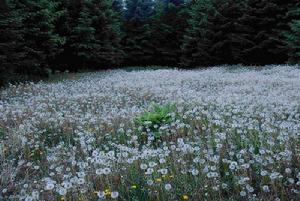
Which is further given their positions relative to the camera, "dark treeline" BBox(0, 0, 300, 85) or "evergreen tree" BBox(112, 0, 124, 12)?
"evergreen tree" BBox(112, 0, 124, 12)

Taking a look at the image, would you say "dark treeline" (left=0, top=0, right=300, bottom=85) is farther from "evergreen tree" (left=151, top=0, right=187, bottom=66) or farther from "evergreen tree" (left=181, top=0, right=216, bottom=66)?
"evergreen tree" (left=151, top=0, right=187, bottom=66)

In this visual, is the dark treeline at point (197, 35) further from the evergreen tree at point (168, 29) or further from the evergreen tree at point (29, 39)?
the evergreen tree at point (168, 29)

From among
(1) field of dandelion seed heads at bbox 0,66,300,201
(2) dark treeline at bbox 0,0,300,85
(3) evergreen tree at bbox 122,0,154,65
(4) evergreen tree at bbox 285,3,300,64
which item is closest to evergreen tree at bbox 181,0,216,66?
(2) dark treeline at bbox 0,0,300,85

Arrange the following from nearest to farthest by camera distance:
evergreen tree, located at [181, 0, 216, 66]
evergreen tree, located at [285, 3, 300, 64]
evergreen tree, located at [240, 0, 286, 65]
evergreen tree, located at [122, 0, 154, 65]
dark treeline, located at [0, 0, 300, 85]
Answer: dark treeline, located at [0, 0, 300, 85]
evergreen tree, located at [285, 3, 300, 64]
evergreen tree, located at [240, 0, 286, 65]
evergreen tree, located at [181, 0, 216, 66]
evergreen tree, located at [122, 0, 154, 65]

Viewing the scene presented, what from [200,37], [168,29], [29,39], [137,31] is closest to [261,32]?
[200,37]

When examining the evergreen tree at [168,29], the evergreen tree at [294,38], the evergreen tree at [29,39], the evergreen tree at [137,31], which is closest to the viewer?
the evergreen tree at [29,39]

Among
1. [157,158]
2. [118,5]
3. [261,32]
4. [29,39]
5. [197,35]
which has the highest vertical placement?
[118,5]

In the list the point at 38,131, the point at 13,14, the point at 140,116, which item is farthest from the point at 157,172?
Result: the point at 13,14

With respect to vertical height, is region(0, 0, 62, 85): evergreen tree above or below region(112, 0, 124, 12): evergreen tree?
below

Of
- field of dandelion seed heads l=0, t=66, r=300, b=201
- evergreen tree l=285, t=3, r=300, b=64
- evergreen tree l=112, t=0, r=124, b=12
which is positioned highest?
evergreen tree l=112, t=0, r=124, b=12

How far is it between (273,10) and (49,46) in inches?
689

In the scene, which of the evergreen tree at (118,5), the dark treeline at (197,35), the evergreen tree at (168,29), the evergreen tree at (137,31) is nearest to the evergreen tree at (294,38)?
the dark treeline at (197,35)

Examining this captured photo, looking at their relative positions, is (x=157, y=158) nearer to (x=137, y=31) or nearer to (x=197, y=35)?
(x=197, y=35)

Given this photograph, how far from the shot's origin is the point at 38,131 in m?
8.21
